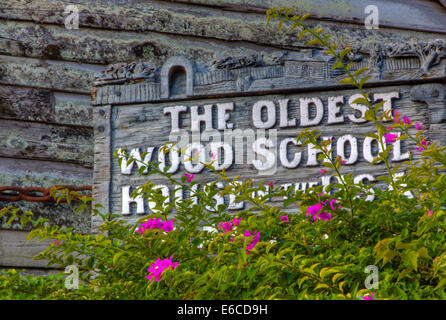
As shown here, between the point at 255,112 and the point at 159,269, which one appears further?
the point at 255,112

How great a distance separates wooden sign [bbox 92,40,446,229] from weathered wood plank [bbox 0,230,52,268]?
0.98 meters

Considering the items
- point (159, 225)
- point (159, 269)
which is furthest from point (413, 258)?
point (159, 225)

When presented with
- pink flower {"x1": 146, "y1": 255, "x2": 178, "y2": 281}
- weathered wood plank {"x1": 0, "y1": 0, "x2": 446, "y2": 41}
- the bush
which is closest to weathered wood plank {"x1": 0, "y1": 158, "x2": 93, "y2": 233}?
weathered wood plank {"x1": 0, "y1": 0, "x2": 446, "y2": 41}

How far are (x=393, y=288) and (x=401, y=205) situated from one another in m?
0.50

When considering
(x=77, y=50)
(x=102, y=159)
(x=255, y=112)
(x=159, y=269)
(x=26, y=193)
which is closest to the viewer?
(x=159, y=269)

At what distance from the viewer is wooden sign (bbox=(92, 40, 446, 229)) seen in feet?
9.78

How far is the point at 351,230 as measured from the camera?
5.76 feet

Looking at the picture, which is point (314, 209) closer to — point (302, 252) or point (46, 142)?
point (302, 252)

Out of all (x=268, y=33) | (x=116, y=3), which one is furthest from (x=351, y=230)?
(x=116, y=3)

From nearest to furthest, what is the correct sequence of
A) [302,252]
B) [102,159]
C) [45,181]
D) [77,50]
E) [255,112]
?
[302,252]
[255,112]
[102,159]
[45,181]
[77,50]

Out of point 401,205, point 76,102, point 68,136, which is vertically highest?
point 76,102

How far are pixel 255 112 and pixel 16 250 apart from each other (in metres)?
2.02

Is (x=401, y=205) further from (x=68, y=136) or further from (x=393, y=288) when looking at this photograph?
(x=68, y=136)

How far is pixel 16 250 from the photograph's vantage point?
3.94 m
